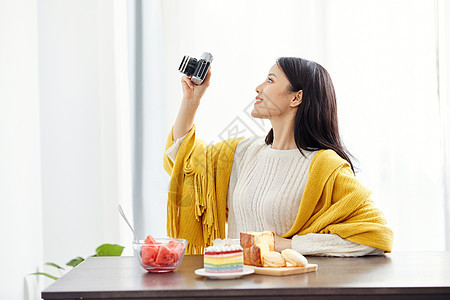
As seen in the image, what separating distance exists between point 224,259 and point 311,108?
0.70m

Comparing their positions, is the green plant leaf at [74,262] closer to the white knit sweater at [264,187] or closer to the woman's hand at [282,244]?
the white knit sweater at [264,187]

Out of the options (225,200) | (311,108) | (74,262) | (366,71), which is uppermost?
(366,71)

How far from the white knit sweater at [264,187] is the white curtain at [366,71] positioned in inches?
31.5

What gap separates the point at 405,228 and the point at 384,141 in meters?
0.42

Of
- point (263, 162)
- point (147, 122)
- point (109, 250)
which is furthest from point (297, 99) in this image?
point (109, 250)

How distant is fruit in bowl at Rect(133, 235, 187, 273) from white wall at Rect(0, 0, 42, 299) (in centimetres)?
102

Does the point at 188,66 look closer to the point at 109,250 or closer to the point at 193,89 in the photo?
the point at 193,89

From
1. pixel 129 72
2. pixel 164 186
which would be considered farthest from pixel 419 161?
pixel 129 72

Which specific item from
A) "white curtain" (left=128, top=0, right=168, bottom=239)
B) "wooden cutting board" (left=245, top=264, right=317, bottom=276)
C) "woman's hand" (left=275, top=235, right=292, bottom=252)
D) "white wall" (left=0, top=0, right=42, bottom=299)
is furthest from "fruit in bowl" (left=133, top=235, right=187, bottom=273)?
"white curtain" (left=128, top=0, right=168, bottom=239)

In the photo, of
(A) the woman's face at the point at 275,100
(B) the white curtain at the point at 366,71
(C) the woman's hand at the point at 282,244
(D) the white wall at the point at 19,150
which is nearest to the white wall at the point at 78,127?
(D) the white wall at the point at 19,150

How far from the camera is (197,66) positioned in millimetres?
1666

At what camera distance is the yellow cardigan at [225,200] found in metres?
1.41

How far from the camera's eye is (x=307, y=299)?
1.03 m

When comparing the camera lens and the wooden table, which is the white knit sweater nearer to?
the camera lens
